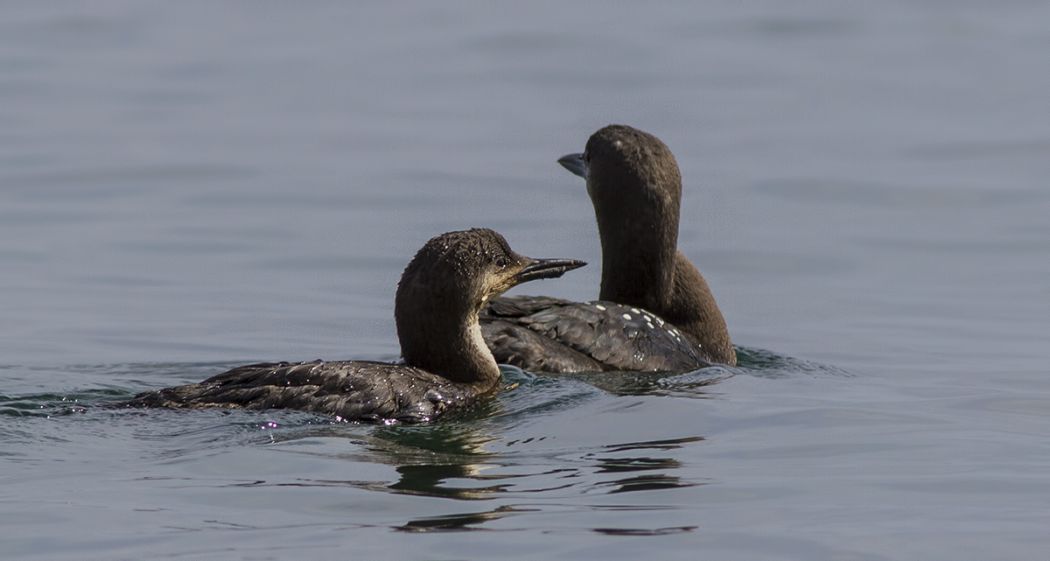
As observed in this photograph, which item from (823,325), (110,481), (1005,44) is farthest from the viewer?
(1005,44)

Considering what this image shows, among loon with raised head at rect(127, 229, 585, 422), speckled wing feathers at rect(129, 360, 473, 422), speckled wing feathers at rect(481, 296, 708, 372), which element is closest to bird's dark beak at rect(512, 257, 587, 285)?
Result: loon with raised head at rect(127, 229, 585, 422)

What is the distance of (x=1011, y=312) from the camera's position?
14.0 m

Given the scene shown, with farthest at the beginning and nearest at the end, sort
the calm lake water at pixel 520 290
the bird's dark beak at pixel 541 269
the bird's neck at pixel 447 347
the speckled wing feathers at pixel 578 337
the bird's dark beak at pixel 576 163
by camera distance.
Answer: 1. the bird's dark beak at pixel 576 163
2. the speckled wing feathers at pixel 578 337
3. the bird's dark beak at pixel 541 269
4. the bird's neck at pixel 447 347
5. the calm lake water at pixel 520 290

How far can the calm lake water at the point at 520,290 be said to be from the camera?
25.8 ft

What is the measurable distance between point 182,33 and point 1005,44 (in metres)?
9.29

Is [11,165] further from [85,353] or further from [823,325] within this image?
[823,325]

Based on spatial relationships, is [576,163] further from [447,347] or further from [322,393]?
[322,393]

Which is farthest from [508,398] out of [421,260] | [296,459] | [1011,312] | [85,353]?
[1011,312]

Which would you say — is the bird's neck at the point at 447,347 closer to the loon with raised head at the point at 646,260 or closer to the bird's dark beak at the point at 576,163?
the loon with raised head at the point at 646,260

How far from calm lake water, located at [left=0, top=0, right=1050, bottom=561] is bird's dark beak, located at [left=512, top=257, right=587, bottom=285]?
50cm

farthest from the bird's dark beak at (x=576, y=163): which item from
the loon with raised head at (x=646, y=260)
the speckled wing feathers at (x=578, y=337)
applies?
the speckled wing feathers at (x=578, y=337)

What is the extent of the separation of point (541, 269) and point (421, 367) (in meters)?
0.84

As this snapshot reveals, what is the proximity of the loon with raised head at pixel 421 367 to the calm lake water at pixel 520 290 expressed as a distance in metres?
0.14

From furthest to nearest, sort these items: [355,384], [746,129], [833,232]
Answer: [746,129] → [833,232] → [355,384]
